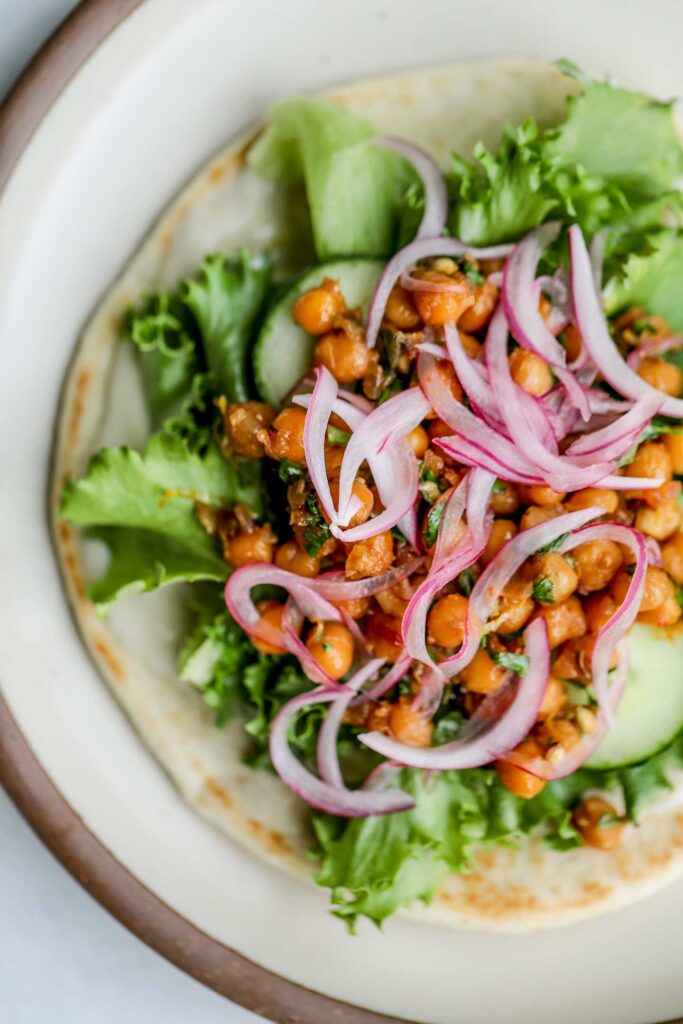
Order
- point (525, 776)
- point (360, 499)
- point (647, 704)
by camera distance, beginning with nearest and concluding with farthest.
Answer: point (360, 499) → point (525, 776) → point (647, 704)

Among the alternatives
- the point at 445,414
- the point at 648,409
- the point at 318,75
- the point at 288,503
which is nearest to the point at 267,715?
the point at 288,503

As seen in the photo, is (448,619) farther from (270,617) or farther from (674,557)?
(674,557)

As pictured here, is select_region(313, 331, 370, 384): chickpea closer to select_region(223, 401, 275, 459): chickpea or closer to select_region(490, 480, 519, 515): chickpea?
select_region(223, 401, 275, 459): chickpea

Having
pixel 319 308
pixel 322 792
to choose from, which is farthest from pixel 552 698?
pixel 319 308

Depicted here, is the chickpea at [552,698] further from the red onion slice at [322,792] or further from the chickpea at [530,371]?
the chickpea at [530,371]

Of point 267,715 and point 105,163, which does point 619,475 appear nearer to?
point 267,715

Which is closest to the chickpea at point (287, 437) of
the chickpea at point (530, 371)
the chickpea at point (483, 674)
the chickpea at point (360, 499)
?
the chickpea at point (360, 499)

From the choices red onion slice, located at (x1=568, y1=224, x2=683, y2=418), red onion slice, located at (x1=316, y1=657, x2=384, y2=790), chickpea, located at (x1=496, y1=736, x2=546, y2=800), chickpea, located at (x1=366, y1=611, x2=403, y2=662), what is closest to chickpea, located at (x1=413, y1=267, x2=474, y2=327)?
red onion slice, located at (x1=568, y1=224, x2=683, y2=418)
